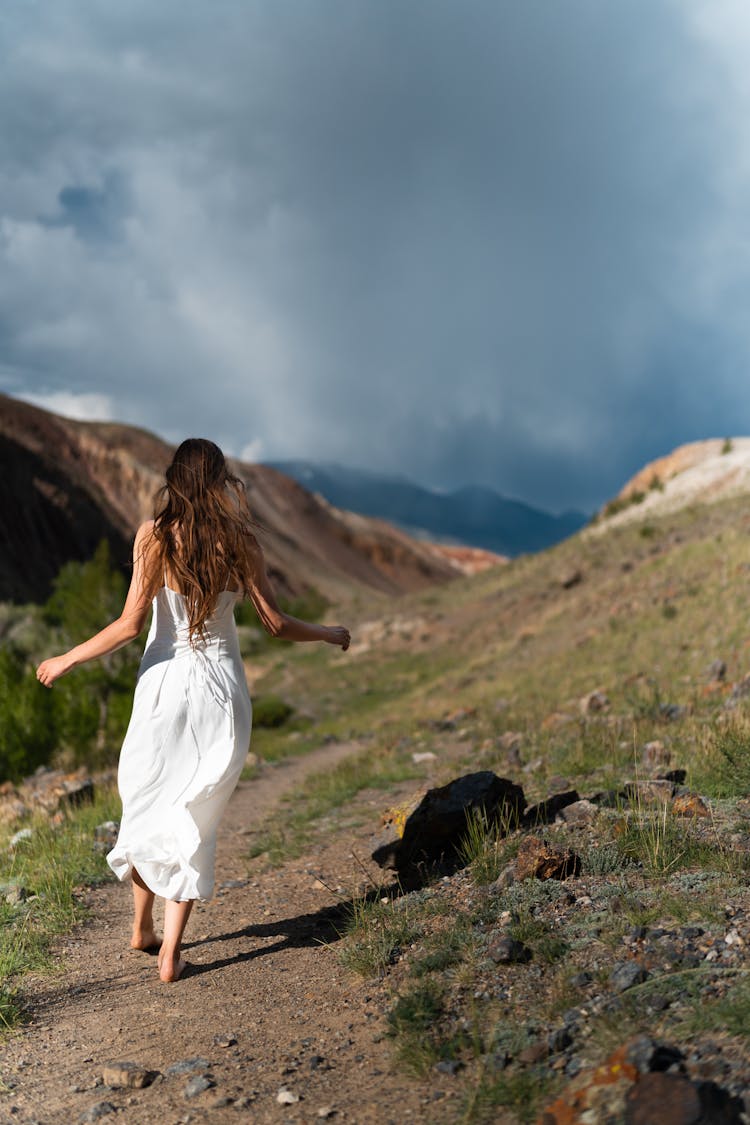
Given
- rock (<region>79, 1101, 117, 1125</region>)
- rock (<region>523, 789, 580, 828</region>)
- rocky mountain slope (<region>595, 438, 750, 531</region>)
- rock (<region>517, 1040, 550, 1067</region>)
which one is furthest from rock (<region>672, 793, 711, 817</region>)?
rocky mountain slope (<region>595, 438, 750, 531</region>)

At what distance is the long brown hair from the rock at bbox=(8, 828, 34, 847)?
12.3 feet

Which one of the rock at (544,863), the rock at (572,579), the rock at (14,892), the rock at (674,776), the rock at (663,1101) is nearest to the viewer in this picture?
the rock at (663,1101)

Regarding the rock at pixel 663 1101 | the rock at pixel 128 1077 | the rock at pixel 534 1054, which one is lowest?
the rock at pixel 128 1077

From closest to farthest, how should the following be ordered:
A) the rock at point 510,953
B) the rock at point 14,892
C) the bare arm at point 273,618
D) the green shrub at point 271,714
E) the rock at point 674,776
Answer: the rock at point 510,953
the bare arm at point 273,618
the rock at point 14,892
the rock at point 674,776
the green shrub at point 271,714

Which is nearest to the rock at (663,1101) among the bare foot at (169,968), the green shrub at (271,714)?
the bare foot at (169,968)

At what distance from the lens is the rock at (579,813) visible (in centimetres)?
508

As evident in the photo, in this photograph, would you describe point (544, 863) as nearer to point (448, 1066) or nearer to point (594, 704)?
point (448, 1066)

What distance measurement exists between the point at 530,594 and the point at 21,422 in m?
58.4

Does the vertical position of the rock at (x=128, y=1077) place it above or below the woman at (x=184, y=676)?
below

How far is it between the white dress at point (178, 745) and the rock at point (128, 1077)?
0.93 metres

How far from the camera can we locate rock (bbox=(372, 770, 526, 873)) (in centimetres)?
517

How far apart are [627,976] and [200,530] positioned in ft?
8.17

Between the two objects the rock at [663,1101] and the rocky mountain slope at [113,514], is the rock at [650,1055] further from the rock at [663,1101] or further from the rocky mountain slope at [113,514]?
the rocky mountain slope at [113,514]

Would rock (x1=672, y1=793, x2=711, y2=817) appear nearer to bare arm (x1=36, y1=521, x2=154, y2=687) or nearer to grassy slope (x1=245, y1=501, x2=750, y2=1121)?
grassy slope (x1=245, y1=501, x2=750, y2=1121)
